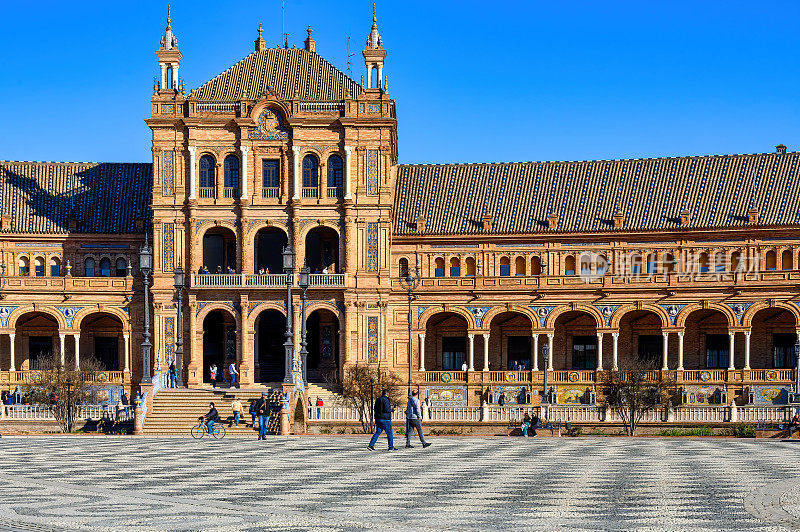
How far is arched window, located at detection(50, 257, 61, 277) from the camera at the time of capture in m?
74.0

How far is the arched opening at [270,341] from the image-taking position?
232ft

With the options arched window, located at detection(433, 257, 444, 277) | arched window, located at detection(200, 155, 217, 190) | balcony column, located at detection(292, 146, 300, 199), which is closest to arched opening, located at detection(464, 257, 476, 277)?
arched window, located at detection(433, 257, 444, 277)

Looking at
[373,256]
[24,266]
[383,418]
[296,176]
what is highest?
[296,176]

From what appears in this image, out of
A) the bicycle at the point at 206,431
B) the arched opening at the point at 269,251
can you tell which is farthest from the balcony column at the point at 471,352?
the bicycle at the point at 206,431

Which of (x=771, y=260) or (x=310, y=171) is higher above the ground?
(x=310, y=171)

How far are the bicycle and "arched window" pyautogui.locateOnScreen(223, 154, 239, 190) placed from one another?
21789 millimetres

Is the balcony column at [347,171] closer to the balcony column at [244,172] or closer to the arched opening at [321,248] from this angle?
the arched opening at [321,248]

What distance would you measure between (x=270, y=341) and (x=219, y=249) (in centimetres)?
592

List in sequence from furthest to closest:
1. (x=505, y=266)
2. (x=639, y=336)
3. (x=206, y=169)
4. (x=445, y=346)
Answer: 1. (x=505, y=266)
2. (x=445, y=346)
3. (x=639, y=336)
4. (x=206, y=169)

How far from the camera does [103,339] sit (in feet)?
241

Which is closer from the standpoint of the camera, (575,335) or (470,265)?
(575,335)

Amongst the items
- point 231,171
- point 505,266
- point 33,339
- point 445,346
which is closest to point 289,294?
point 231,171

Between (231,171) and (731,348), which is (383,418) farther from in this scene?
(731,348)

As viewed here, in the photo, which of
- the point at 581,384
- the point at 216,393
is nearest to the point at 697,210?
the point at 581,384
